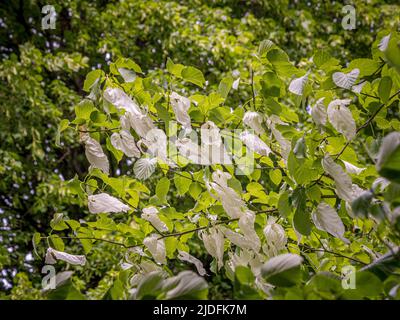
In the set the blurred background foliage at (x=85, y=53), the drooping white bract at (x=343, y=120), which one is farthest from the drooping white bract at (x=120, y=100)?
the blurred background foliage at (x=85, y=53)

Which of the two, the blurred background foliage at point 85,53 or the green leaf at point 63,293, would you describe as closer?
the green leaf at point 63,293

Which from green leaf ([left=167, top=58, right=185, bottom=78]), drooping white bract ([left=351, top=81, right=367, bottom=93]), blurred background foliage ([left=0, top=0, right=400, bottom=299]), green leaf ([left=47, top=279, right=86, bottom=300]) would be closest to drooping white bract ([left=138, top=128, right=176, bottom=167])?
green leaf ([left=167, top=58, right=185, bottom=78])

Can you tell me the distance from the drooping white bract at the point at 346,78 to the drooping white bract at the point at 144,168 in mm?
338

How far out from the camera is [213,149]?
0.90m

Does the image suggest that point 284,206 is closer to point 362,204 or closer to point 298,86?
point 298,86

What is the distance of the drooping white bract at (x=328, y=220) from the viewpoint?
0.77 metres

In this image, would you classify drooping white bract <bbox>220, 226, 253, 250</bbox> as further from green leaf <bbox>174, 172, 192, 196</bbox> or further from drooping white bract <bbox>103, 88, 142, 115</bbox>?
drooping white bract <bbox>103, 88, 142, 115</bbox>

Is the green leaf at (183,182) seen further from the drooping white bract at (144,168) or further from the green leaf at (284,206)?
the green leaf at (284,206)

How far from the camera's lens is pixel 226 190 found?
34.3 inches

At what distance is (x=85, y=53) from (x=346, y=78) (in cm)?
377

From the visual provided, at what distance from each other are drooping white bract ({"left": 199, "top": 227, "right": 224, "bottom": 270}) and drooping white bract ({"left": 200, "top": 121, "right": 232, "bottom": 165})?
122 millimetres

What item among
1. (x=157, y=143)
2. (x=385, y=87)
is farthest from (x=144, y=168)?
(x=385, y=87)

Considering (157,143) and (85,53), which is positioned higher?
(85,53)
